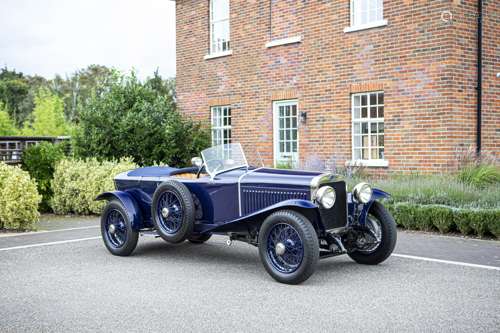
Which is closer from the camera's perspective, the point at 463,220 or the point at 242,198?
the point at 242,198

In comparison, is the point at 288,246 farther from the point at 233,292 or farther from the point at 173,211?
the point at 173,211

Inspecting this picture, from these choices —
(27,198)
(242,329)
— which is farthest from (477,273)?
(27,198)

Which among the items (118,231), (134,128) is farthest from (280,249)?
(134,128)

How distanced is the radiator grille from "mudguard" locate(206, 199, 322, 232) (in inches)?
6.6

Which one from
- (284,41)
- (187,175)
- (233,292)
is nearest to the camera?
(233,292)

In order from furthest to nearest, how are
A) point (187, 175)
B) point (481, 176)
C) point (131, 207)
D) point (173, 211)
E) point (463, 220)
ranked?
point (481, 176) → point (463, 220) → point (187, 175) → point (131, 207) → point (173, 211)

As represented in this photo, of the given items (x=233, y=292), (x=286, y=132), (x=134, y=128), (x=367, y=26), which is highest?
(x=367, y=26)

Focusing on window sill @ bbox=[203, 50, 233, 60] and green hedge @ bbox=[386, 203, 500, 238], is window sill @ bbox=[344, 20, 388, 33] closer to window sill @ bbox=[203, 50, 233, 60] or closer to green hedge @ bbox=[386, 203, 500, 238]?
window sill @ bbox=[203, 50, 233, 60]

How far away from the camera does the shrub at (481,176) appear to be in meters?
12.1

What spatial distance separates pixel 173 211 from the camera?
790 centimetres

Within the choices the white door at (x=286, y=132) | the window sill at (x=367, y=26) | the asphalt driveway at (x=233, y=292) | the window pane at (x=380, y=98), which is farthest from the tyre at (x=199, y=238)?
the window sill at (x=367, y=26)

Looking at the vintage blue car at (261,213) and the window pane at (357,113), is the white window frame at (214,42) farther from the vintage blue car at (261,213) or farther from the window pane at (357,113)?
the vintage blue car at (261,213)

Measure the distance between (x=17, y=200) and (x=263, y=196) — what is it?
569 centimetres

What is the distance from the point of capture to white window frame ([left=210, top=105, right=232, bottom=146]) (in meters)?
18.4
